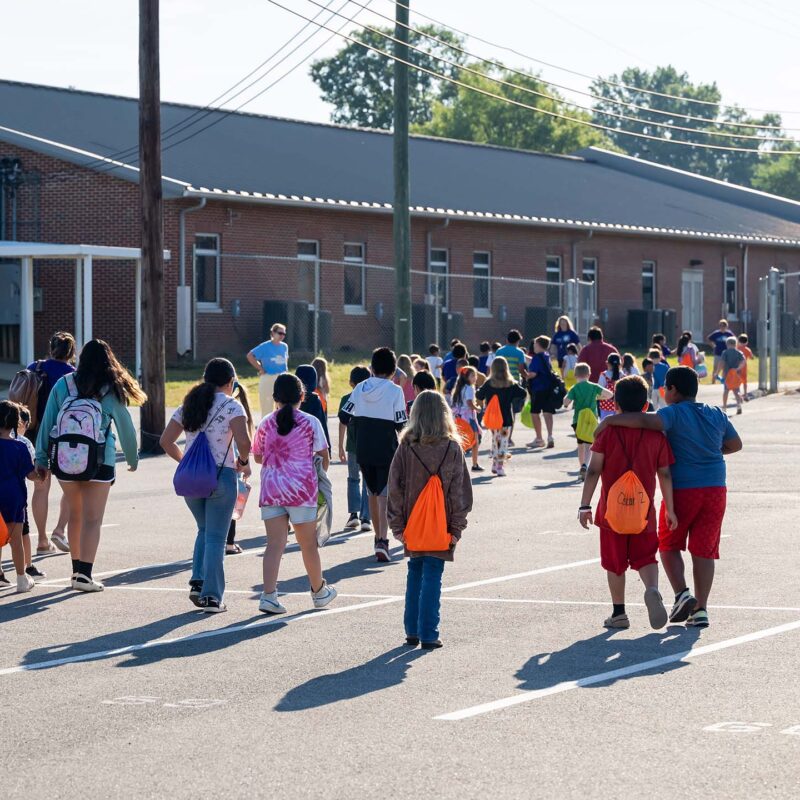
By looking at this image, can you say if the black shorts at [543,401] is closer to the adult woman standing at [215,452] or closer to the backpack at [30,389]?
the backpack at [30,389]

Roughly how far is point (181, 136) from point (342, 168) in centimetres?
486

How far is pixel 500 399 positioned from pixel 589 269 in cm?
2822

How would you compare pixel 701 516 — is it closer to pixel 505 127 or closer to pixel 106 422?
pixel 106 422

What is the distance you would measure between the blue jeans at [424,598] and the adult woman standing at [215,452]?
169cm

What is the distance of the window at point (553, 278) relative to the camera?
4600cm

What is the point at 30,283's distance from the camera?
3172cm

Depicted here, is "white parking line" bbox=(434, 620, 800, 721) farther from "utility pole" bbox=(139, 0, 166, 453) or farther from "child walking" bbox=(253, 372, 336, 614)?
"utility pole" bbox=(139, 0, 166, 453)

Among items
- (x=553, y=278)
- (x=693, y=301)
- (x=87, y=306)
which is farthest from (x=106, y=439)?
(x=693, y=301)

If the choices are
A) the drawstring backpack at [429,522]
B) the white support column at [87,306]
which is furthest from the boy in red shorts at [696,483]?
the white support column at [87,306]

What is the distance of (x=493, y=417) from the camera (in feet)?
65.9

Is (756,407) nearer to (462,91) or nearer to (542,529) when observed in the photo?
(542,529)

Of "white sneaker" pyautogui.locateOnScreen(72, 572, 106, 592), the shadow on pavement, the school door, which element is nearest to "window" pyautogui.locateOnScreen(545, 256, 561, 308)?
the school door

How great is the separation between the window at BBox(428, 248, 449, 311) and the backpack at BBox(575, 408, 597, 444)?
22.0 m

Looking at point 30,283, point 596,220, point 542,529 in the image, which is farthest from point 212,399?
point 596,220
